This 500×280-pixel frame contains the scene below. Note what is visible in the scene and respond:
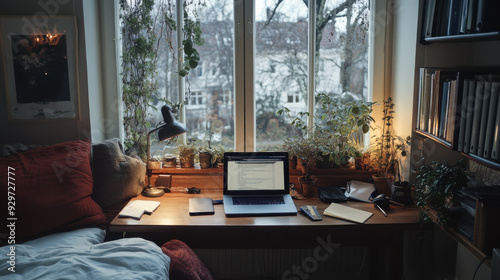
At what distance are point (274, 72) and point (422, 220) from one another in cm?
131

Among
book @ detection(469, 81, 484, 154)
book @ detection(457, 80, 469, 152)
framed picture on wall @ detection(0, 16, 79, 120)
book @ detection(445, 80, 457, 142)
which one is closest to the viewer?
book @ detection(469, 81, 484, 154)

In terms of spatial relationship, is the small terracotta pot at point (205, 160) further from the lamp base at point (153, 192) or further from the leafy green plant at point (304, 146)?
the leafy green plant at point (304, 146)

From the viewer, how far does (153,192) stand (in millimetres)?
2568

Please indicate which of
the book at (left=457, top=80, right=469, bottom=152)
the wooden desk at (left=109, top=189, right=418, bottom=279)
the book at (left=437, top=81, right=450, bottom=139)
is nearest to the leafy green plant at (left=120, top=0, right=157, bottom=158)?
the wooden desk at (left=109, top=189, right=418, bottom=279)

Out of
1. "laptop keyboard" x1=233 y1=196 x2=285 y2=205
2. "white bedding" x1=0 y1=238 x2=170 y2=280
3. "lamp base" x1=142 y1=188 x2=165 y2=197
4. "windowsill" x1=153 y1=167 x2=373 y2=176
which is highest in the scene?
"windowsill" x1=153 y1=167 x2=373 y2=176

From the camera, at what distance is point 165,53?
9.12 ft

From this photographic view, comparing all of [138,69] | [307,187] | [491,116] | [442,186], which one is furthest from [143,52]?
[491,116]

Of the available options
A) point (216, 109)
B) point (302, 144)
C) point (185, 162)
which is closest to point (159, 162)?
point (185, 162)

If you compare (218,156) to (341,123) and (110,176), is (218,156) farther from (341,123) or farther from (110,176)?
(341,123)

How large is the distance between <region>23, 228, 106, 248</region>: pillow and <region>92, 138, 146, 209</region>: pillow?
0.95ft

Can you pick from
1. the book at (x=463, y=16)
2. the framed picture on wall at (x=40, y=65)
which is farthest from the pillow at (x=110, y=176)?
the book at (x=463, y=16)

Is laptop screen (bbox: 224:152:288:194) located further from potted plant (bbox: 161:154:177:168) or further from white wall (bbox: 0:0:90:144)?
white wall (bbox: 0:0:90:144)

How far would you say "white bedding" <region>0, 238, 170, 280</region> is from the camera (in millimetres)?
1444

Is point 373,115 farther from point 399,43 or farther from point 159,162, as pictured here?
point 159,162
